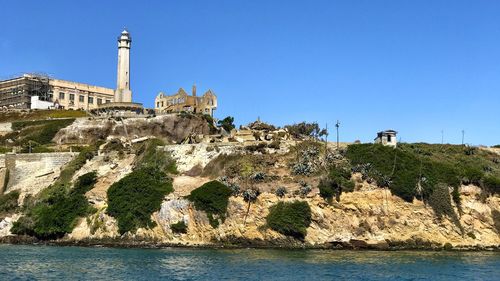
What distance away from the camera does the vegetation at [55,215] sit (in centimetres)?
6638

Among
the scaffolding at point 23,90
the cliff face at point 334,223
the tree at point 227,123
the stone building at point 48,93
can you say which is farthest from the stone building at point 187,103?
the cliff face at point 334,223

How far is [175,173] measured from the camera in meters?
72.4

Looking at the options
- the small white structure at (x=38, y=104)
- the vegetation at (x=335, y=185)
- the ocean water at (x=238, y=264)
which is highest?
the small white structure at (x=38, y=104)

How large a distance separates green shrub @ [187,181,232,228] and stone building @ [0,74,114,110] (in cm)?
5866

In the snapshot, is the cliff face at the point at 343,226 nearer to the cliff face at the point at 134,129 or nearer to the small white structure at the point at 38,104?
the cliff face at the point at 134,129

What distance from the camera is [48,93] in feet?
388

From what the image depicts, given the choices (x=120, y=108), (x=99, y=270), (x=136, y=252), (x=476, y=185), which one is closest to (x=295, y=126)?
(x=120, y=108)

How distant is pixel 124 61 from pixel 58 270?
223 feet

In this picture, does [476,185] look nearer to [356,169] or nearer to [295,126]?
[356,169]

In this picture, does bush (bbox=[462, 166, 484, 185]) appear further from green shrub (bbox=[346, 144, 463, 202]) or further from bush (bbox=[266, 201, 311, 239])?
bush (bbox=[266, 201, 311, 239])

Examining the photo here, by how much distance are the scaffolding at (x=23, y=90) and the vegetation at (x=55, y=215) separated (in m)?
49.2

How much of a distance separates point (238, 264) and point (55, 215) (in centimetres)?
2726

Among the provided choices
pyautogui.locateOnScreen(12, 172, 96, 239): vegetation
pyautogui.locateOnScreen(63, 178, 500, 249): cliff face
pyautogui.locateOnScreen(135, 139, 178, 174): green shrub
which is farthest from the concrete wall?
pyautogui.locateOnScreen(63, 178, 500, 249): cliff face

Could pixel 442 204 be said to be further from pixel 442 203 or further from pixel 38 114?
pixel 38 114
